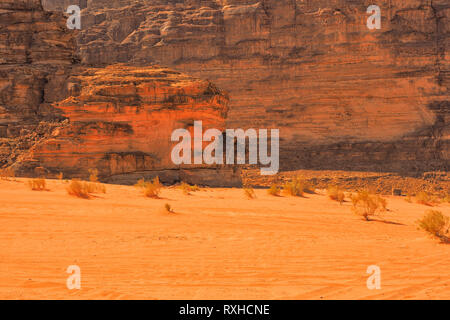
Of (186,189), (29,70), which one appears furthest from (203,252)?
(29,70)

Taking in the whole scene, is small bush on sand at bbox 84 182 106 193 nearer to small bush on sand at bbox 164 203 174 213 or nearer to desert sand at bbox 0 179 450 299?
desert sand at bbox 0 179 450 299

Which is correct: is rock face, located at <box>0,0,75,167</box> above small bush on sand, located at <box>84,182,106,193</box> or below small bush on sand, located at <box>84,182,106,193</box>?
above

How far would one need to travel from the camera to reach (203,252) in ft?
19.2

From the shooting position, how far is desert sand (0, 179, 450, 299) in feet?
14.6

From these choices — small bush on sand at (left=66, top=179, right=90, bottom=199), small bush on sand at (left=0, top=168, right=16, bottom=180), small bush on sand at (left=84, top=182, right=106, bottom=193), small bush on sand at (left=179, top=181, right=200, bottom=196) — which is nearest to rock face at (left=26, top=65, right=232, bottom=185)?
small bush on sand at (left=0, top=168, right=16, bottom=180)

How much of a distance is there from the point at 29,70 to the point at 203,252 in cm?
1542

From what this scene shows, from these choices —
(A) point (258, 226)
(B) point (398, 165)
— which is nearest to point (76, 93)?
(A) point (258, 226)

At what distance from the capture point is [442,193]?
3066 cm

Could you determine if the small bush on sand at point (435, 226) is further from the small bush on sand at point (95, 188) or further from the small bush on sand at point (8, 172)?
the small bush on sand at point (8, 172)

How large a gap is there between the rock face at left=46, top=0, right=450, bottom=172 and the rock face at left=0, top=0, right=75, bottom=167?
23.7 metres

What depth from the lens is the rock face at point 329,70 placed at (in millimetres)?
40406

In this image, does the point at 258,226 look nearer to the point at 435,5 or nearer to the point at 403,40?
the point at 403,40

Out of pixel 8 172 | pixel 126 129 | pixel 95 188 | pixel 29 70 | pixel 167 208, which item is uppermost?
pixel 29 70

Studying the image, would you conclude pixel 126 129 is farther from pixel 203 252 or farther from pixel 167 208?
pixel 203 252
